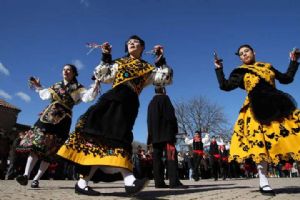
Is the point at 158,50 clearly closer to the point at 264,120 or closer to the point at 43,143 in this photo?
the point at 264,120

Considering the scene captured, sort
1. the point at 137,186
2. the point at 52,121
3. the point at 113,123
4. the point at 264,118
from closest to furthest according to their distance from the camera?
the point at 137,186, the point at 113,123, the point at 264,118, the point at 52,121

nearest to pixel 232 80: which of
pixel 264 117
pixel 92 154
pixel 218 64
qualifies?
pixel 218 64

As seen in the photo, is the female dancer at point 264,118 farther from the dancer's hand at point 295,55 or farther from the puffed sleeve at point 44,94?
the puffed sleeve at point 44,94

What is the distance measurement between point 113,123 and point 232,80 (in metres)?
2.13

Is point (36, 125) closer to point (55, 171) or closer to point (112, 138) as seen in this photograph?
point (112, 138)

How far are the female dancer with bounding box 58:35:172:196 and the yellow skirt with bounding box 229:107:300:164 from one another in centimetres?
136

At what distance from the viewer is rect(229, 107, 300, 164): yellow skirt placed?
14.9ft

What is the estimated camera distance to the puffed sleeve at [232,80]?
5.16 meters

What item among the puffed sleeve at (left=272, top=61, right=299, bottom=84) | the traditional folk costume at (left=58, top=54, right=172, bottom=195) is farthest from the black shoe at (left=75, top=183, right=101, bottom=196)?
the puffed sleeve at (left=272, top=61, right=299, bottom=84)

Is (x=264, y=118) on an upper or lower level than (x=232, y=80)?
lower

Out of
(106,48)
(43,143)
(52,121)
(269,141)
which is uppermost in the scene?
(106,48)

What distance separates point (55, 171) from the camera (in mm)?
13766

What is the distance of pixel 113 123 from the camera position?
407 cm

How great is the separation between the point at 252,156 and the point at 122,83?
203 cm
